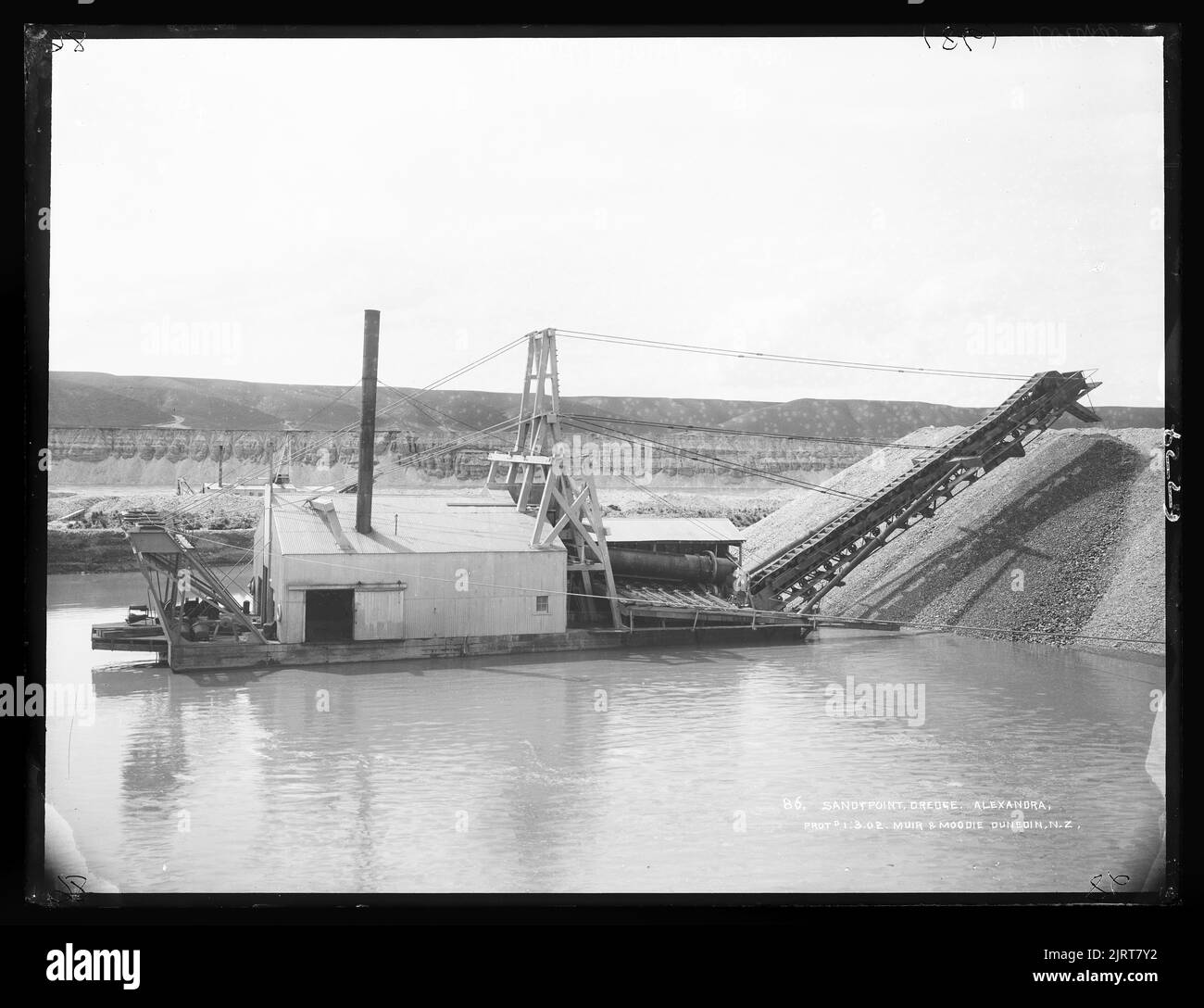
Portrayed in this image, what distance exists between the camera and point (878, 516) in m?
12.2

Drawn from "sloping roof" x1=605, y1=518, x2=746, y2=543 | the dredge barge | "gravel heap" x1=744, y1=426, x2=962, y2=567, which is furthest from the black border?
"gravel heap" x1=744, y1=426, x2=962, y2=567

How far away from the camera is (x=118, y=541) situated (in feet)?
50.2

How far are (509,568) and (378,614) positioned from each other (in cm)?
137

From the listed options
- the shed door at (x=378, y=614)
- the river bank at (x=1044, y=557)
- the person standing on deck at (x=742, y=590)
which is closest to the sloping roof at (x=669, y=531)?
the person standing on deck at (x=742, y=590)

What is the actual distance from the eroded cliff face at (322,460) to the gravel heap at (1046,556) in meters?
10.7

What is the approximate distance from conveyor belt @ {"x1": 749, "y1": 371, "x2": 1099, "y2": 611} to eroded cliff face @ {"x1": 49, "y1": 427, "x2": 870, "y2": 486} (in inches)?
411

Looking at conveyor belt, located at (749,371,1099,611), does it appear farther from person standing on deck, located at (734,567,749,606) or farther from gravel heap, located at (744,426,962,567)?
gravel heap, located at (744,426,962,567)

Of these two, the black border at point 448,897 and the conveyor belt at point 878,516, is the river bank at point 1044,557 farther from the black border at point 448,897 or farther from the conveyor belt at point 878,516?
the black border at point 448,897

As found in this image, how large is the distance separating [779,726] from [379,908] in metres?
3.43

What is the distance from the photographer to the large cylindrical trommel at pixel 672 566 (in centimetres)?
1196

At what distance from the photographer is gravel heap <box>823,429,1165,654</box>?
10.4 metres

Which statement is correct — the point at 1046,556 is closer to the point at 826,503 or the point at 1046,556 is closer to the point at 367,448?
the point at 826,503

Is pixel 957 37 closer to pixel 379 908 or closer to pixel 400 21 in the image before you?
pixel 400 21
